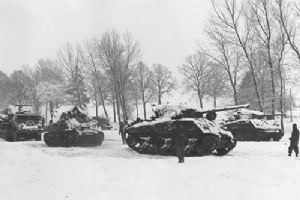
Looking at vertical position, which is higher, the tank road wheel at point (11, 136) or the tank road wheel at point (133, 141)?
the tank road wheel at point (11, 136)

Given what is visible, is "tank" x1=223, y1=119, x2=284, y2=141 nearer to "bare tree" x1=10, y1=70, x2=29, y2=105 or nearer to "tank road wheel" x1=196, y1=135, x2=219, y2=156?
"tank road wheel" x1=196, y1=135, x2=219, y2=156

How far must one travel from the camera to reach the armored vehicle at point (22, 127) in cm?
2628

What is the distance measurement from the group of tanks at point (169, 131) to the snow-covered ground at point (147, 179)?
2103mm

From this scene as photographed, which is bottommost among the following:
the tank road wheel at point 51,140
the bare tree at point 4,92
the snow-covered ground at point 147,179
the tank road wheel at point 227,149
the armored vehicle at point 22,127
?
the snow-covered ground at point 147,179

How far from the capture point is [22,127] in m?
26.2

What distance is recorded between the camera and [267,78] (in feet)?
151

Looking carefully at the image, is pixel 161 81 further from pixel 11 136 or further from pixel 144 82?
pixel 11 136

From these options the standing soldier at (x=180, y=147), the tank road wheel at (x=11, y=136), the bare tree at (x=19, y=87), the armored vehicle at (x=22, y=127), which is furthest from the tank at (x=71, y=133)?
the bare tree at (x=19, y=87)

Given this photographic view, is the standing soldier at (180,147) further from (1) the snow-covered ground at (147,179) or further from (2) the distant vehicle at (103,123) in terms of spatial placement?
(2) the distant vehicle at (103,123)

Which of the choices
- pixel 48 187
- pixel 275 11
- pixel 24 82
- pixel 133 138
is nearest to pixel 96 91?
pixel 24 82

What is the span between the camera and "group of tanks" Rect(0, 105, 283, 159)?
1631 cm

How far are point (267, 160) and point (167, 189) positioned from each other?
593 centimetres

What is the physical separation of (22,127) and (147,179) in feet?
57.1

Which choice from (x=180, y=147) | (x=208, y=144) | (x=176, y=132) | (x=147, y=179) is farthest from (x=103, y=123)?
(x=147, y=179)
